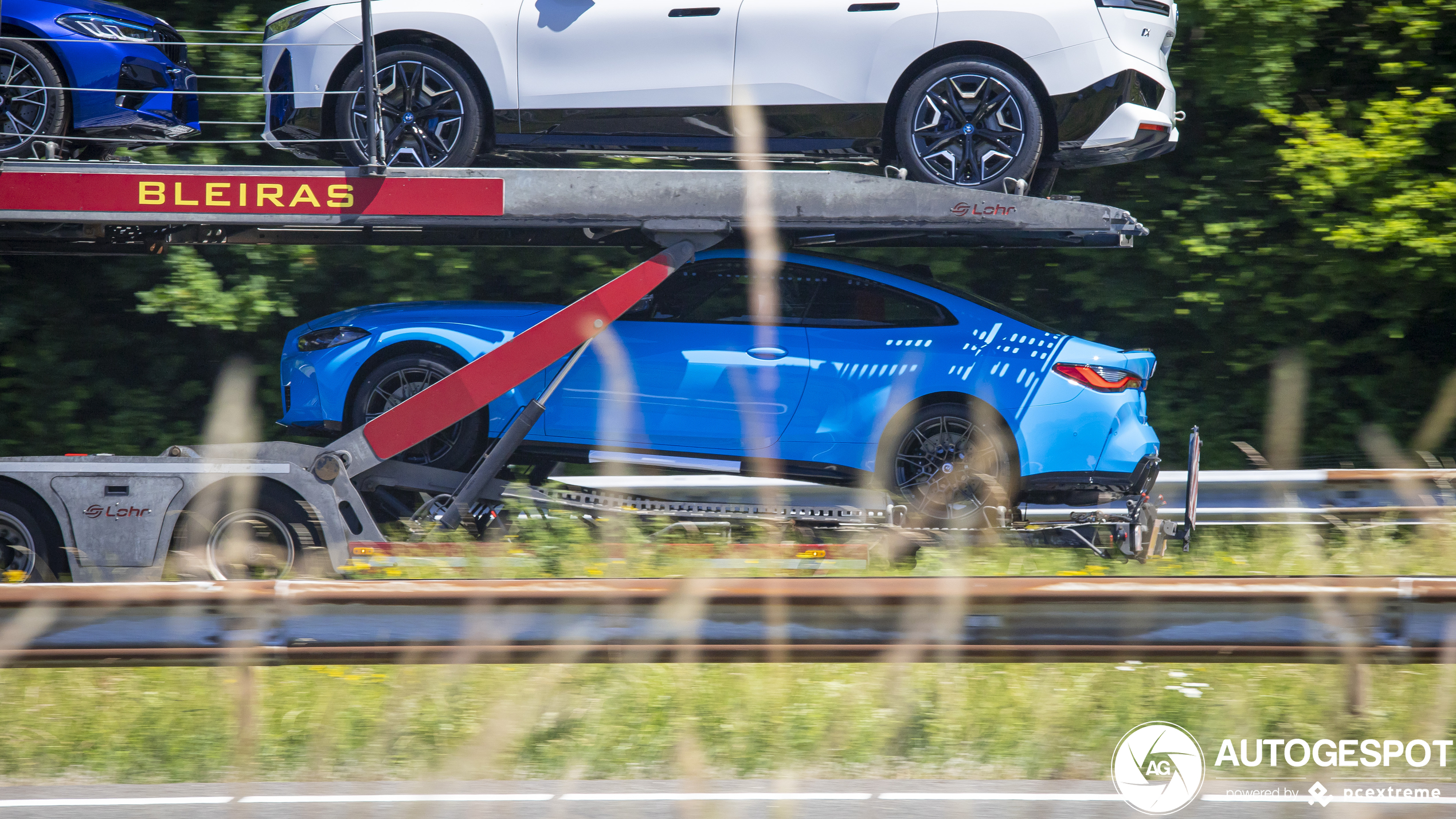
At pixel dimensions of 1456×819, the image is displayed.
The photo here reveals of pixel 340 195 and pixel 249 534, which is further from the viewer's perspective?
pixel 249 534

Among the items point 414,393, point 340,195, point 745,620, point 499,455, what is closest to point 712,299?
point 499,455

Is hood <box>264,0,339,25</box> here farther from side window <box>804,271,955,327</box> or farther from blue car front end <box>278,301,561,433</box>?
side window <box>804,271,955,327</box>

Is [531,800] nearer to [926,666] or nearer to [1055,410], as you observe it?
[926,666]

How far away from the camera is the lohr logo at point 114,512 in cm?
531

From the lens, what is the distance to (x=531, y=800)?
3.66 m

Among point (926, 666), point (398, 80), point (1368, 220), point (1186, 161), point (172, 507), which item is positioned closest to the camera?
point (926, 666)

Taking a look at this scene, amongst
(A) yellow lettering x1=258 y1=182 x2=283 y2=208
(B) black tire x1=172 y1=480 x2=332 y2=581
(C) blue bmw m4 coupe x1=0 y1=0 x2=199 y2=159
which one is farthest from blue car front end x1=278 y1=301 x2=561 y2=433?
(C) blue bmw m4 coupe x1=0 y1=0 x2=199 y2=159

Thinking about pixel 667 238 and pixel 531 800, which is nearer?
pixel 531 800

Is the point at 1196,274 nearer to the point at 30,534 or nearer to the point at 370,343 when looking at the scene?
the point at 370,343

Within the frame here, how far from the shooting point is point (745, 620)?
12.1 feet

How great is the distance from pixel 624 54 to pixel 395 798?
3.57 m

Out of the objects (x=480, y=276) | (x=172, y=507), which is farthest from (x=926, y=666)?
(x=480, y=276)

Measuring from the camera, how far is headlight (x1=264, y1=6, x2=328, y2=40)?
224 inches

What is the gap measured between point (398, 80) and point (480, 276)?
269cm
